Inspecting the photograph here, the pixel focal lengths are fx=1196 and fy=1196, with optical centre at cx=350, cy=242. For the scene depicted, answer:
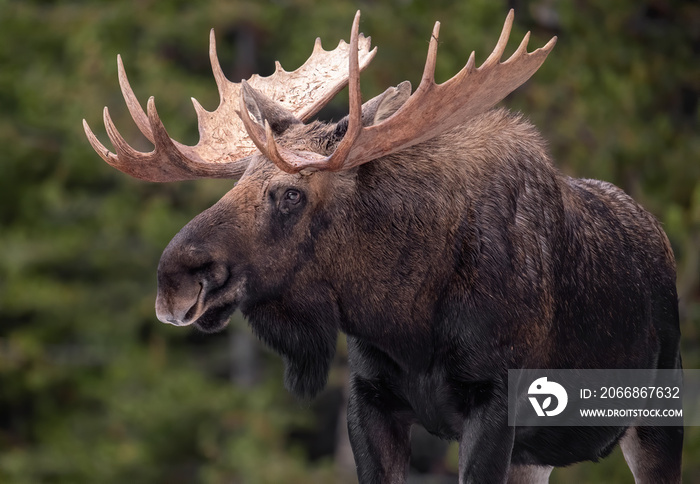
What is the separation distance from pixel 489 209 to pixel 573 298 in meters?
0.40

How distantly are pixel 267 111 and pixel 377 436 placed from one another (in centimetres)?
113

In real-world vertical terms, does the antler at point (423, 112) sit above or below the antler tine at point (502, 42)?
below

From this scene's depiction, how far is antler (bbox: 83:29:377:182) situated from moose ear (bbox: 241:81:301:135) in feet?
0.54

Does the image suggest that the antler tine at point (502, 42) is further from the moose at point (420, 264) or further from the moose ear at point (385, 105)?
the moose ear at point (385, 105)

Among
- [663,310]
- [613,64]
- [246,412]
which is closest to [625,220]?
[663,310]

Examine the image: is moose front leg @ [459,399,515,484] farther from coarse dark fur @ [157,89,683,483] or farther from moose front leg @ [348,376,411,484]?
moose front leg @ [348,376,411,484]

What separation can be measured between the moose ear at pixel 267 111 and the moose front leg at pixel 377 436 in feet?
2.92

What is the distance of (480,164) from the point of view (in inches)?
154

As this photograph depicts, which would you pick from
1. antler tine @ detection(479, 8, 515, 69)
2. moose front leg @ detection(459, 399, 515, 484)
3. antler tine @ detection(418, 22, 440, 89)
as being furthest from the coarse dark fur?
antler tine @ detection(479, 8, 515, 69)

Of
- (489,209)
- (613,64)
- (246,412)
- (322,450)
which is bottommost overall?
(322,450)

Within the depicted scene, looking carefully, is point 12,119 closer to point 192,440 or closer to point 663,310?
point 192,440

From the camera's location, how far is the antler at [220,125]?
399cm

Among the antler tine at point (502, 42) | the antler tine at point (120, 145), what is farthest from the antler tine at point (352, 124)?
the antler tine at point (120, 145)

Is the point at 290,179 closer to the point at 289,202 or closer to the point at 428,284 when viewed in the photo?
the point at 289,202
